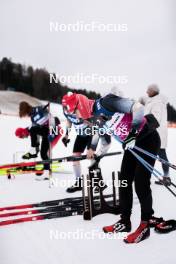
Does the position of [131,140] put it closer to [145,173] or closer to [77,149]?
[145,173]

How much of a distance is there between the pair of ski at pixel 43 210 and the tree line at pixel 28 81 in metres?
0.84

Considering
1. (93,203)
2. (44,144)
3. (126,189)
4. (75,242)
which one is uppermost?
(44,144)

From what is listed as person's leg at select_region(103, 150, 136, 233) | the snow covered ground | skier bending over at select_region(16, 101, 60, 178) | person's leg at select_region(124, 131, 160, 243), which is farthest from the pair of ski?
skier bending over at select_region(16, 101, 60, 178)

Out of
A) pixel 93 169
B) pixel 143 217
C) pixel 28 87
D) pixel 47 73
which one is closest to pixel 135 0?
pixel 47 73

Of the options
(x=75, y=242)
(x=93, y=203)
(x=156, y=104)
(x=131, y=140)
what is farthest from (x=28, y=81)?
(x=75, y=242)

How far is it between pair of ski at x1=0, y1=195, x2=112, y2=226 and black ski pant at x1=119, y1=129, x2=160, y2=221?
452 mm

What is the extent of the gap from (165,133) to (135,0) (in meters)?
1.11

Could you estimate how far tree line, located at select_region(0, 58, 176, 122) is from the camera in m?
2.81

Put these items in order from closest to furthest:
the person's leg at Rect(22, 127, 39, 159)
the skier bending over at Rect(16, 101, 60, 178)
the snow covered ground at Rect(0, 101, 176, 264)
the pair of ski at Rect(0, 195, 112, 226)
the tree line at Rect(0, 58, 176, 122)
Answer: the snow covered ground at Rect(0, 101, 176, 264) < the pair of ski at Rect(0, 195, 112, 226) < the tree line at Rect(0, 58, 176, 122) < the skier bending over at Rect(16, 101, 60, 178) < the person's leg at Rect(22, 127, 39, 159)

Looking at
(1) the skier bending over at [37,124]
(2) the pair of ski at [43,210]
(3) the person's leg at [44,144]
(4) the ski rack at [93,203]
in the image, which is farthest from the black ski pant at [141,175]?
(3) the person's leg at [44,144]

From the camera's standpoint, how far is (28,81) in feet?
9.45

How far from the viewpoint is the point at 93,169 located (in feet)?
7.62

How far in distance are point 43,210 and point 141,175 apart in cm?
72

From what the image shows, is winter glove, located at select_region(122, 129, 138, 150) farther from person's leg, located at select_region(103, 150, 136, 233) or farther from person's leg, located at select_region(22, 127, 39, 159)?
person's leg, located at select_region(22, 127, 39, 159)
